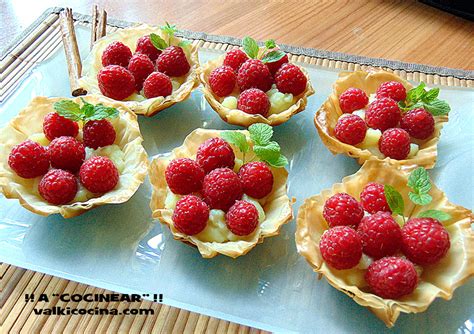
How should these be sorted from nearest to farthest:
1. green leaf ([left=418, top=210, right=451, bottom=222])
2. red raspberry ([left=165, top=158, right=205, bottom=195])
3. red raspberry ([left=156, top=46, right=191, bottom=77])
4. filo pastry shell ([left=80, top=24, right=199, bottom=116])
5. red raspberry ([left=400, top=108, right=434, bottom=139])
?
1. green leaf ([left=418, top=210, right=451, bottom=222])
2. red raspberry ([left=165, top=158, right=205, bottom=195])
3. red raspberry ([left=400, top=108, right=434, bottom=139])
4. filo pastry shell ([left=80, top=24, right=199, bottom=116])
5. red raspberry ([left=156, top=46, right=191, bottom=77])

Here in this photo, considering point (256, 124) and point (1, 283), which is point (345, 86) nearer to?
point (256, 124)

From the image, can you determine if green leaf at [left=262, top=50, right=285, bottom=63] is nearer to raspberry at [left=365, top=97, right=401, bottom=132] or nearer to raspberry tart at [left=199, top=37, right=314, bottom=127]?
raspberry tart at [left=199, top=37, right=314, bottom=127]

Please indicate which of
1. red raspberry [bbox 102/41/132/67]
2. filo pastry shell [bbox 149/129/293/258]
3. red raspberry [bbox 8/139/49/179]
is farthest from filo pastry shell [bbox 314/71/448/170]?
red raspberry [bbox 8/139/49/179]

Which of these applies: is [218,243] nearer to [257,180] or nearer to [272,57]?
[257,180]

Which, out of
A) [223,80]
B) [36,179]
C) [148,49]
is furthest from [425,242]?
[148,49]

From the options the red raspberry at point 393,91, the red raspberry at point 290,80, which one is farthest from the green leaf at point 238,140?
the red raspberry at point 393,91

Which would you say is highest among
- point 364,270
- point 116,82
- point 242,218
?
point 116,82
